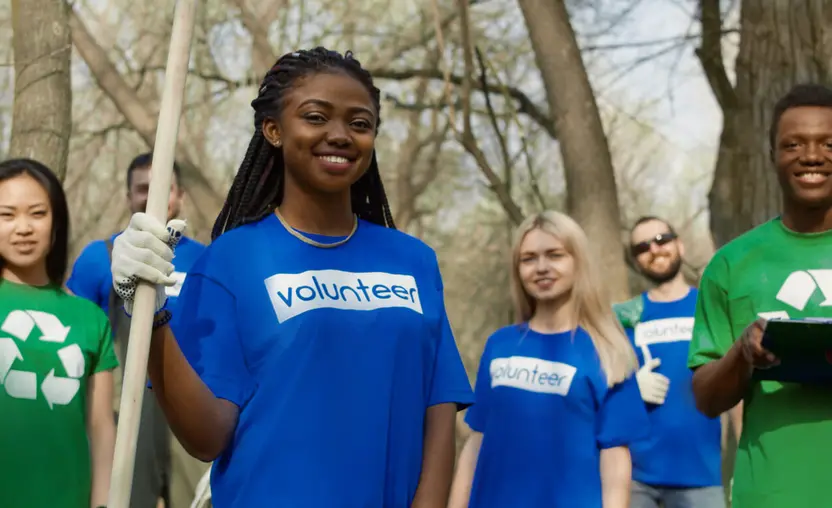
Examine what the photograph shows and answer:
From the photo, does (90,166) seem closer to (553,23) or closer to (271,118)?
(553,23)

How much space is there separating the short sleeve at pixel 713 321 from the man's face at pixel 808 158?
1.06ft

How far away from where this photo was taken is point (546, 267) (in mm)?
5762

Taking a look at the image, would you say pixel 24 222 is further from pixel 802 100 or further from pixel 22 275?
pixel 802 100

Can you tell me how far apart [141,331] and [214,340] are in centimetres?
27

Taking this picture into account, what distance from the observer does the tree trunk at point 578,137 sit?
9398 mm

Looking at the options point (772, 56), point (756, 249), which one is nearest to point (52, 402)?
point (756, 249)

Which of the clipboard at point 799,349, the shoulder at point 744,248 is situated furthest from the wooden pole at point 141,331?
the shoulder at point 744,248

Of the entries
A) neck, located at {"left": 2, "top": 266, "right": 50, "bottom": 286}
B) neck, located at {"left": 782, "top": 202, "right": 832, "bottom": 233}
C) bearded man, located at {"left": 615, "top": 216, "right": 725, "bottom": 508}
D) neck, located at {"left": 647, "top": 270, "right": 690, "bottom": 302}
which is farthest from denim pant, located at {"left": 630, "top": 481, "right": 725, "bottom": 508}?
neck, located at {"left": 2, "top": 266, "right": 50, "bottom": 286}

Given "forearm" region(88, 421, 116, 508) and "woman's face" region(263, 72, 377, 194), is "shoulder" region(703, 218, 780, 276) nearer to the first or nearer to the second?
"woman's face" region(263, 72, 377, 194)

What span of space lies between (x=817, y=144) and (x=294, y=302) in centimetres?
174

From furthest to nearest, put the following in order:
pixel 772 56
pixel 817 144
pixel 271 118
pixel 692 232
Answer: pixel 692 232 < pixel 772 56 < pixel 817 144 < pixel 271 118

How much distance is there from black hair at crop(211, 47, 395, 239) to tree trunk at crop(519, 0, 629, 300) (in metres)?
6.13

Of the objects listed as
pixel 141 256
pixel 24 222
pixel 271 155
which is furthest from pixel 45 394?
pixel 141 256

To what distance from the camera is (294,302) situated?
2.93 m
